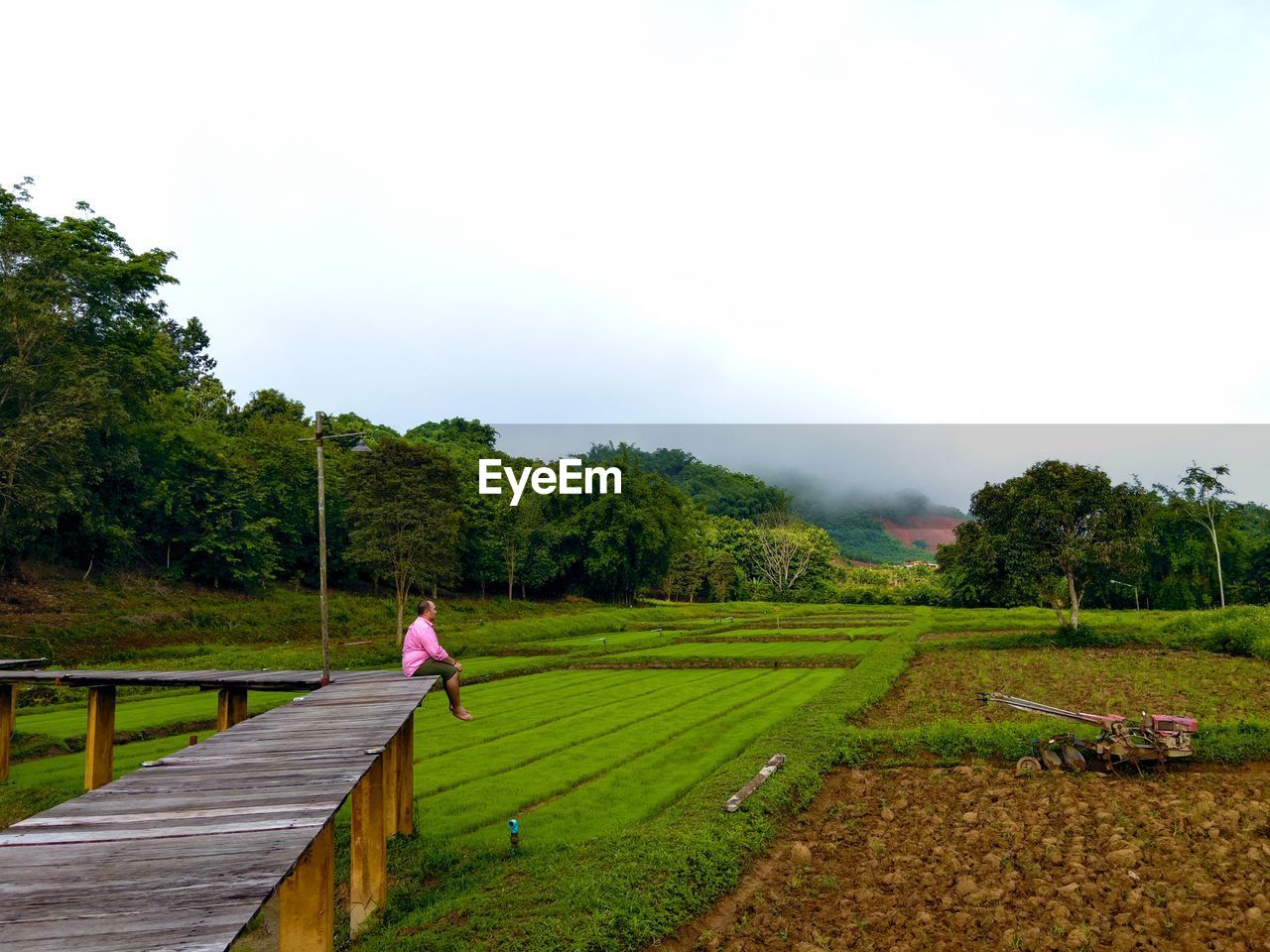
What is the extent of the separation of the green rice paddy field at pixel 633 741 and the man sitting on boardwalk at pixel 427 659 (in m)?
2.09

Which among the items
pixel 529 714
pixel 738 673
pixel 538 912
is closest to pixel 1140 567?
pixel 738 673

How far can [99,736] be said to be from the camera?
1253 cm

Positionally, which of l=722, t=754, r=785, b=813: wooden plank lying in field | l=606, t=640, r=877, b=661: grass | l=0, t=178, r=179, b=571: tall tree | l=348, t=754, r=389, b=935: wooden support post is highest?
l=0, t=178, r=179, b=571: tall tree

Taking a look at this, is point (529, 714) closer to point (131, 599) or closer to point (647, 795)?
point (647, 795)

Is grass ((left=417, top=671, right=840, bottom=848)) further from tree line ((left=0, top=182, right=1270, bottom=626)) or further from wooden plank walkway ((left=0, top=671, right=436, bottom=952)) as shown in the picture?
tree line ((left=0, top=182, right=1270, bottom=626))

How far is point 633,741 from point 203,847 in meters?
13.1

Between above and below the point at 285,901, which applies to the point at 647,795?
below

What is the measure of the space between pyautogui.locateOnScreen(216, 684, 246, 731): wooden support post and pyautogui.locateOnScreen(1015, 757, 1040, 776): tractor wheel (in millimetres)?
13425

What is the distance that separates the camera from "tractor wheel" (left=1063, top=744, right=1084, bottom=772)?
13.1 m

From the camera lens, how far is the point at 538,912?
7586mm

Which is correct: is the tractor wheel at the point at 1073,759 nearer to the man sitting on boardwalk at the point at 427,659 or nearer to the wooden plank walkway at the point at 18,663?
the man sitting on boardwalk at the point at 427,659

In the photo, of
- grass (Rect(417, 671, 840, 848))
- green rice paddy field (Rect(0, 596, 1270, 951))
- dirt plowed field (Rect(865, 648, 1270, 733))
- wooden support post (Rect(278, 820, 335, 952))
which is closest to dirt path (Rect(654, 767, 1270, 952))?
green rice paddy field (Rect(0, 596, 1270, 951))

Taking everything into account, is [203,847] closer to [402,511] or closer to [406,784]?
[406,784]

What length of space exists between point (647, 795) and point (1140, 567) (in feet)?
99.5
